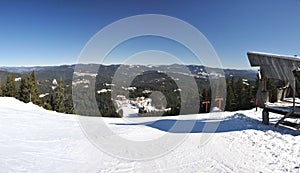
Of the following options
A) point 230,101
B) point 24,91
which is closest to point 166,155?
point 230,101

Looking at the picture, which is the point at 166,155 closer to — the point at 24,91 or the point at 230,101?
the point at 230,101

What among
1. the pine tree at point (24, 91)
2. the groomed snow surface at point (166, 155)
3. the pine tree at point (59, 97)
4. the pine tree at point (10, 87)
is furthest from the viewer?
the pine tree at point (59, 97)

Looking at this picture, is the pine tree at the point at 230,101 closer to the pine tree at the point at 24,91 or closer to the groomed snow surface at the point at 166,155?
the groomed snow surface at the point at 166,155

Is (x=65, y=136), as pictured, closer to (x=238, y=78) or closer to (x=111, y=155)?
(x=111, y=155)

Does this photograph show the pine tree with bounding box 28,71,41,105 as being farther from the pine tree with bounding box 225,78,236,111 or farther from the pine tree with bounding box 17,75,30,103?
the pine tree with bounding box 225,78,236,111

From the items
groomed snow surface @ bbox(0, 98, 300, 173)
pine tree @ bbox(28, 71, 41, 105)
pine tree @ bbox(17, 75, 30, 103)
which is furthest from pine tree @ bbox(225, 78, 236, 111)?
pine tree @ bbox(17, 75, 30, 103)

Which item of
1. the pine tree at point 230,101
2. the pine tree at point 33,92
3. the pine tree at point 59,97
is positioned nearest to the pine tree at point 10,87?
the pine tree at point 33,92

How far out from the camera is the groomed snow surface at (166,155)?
466cm

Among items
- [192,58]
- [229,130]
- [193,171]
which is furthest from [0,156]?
[192,58]

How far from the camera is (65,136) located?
23.9ft

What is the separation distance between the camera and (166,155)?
550 centimetres

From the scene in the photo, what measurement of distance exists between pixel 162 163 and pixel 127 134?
9.19 feet

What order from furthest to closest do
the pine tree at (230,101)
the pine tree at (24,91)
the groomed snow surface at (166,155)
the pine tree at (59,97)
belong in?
the pine tree at (59,97) < the pine tree at (24,91) < the pine tree at (230,101) < the groomed snow surface at (166,155)

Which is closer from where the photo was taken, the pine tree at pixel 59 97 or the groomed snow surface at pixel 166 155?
the groomed snow surface at pixel 166 155
